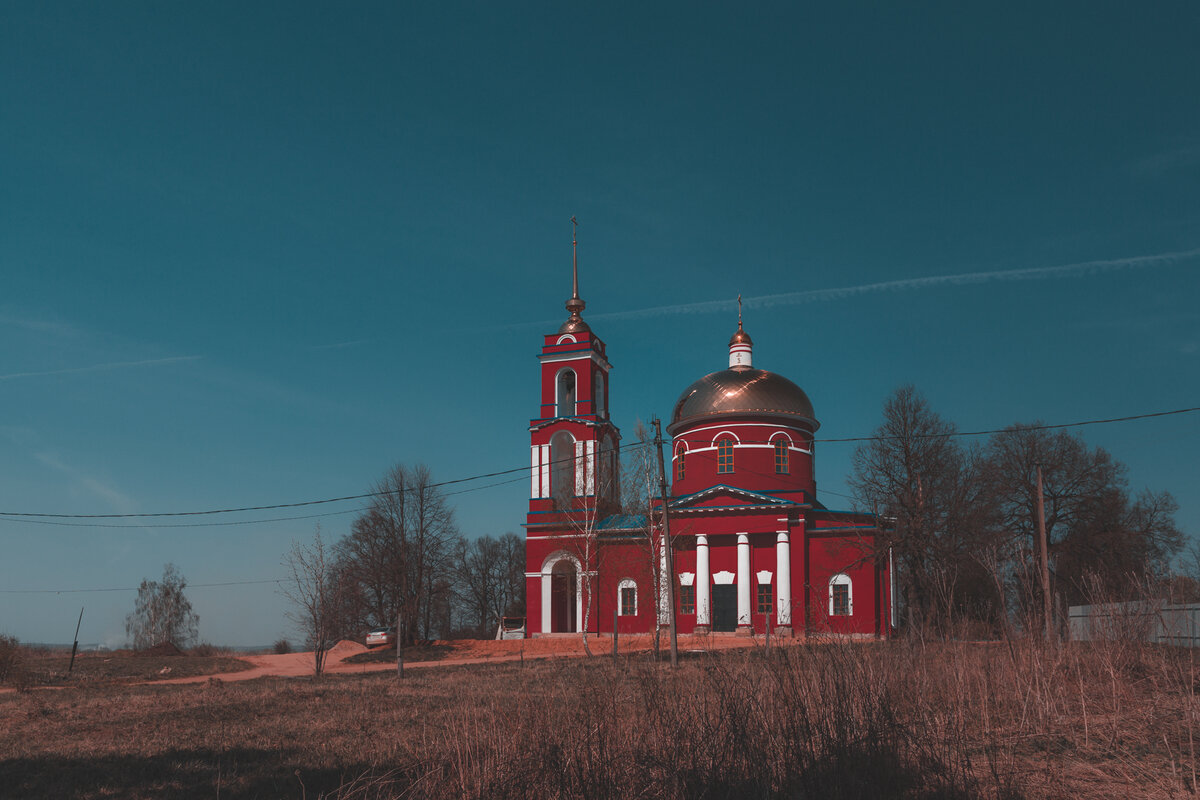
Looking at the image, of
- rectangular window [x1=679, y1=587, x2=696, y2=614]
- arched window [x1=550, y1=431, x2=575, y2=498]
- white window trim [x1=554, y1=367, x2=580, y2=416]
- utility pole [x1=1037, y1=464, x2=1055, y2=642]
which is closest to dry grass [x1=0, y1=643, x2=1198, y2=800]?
utility pole [x1=1037, y1=464, x2=1055, y2=642]

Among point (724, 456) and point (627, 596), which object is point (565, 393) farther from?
point (627, 596)

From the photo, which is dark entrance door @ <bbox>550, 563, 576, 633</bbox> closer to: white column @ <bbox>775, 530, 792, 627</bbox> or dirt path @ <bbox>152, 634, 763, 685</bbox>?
dirt path @ <bbox>152, 634, 763, 685</bbox>

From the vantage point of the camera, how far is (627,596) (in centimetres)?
4169

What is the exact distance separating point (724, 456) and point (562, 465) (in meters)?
7.87

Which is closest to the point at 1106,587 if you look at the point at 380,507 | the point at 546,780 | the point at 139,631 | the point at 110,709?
the point at 546,780

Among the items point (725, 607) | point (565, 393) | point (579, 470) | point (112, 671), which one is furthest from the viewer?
point (565, 393)

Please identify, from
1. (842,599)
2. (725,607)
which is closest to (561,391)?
(725,607)

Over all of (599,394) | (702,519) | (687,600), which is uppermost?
(599,394)

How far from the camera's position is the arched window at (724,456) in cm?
4247

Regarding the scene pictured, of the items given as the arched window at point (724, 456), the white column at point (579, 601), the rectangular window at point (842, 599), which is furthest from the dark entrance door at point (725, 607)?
the white column at point (579, 601)

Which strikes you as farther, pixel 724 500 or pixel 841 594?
pixel 724 500

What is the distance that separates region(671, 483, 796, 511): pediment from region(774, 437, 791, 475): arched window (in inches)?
72.4

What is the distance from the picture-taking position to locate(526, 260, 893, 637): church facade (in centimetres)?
3872

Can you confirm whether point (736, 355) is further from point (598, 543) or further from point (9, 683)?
point (9, 683)
